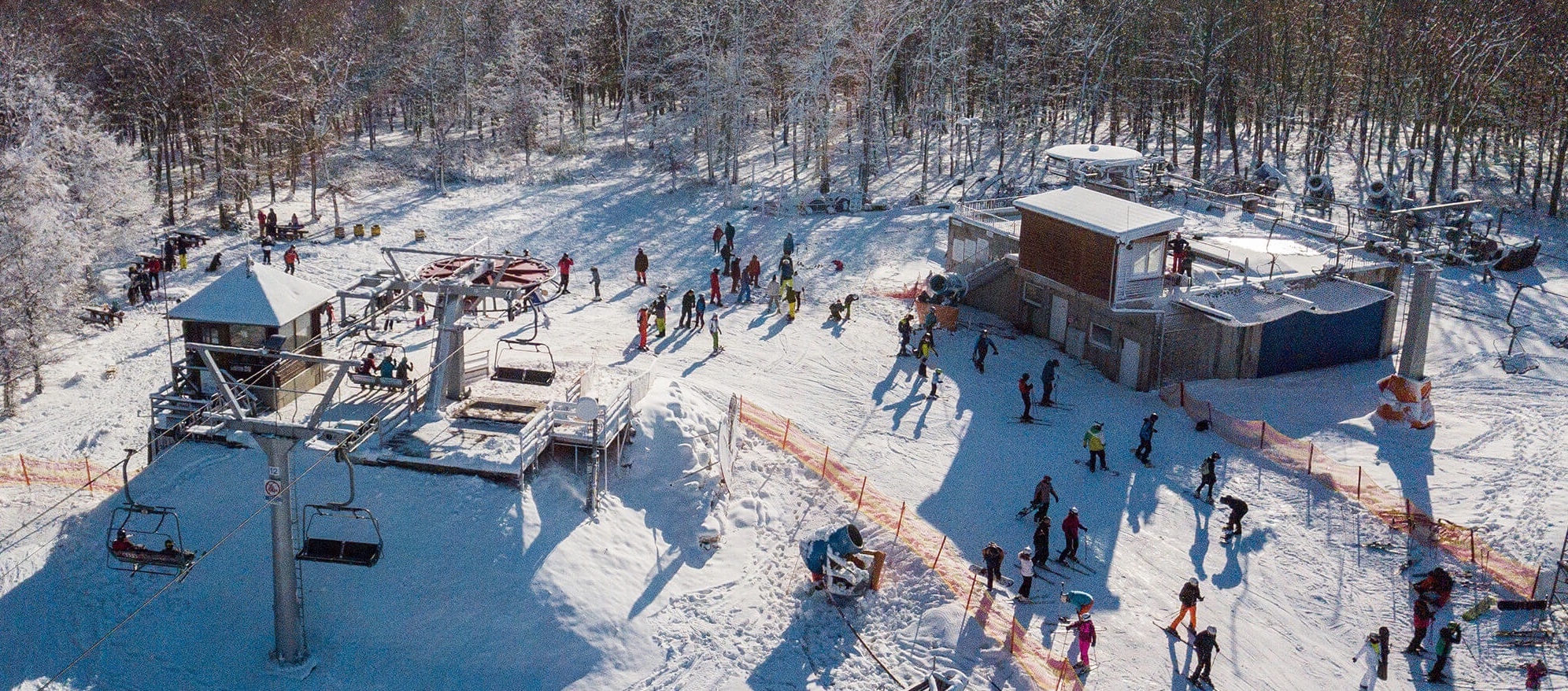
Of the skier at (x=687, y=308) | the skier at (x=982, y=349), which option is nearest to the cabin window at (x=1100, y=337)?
the skier at (x=982, y=349)

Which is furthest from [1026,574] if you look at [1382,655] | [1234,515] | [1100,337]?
[1100,337]

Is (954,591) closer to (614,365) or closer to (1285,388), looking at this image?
(614,365)

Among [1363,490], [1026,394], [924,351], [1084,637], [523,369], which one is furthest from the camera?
[924,351]

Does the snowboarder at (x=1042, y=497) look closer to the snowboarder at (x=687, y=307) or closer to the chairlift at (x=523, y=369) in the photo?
the chairlift at (x=523, y=369)

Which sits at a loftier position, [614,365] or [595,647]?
[614,365]

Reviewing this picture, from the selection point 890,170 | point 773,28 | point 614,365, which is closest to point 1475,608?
point 614,365

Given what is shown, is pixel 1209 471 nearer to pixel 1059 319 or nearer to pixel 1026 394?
pixel 1026 394
